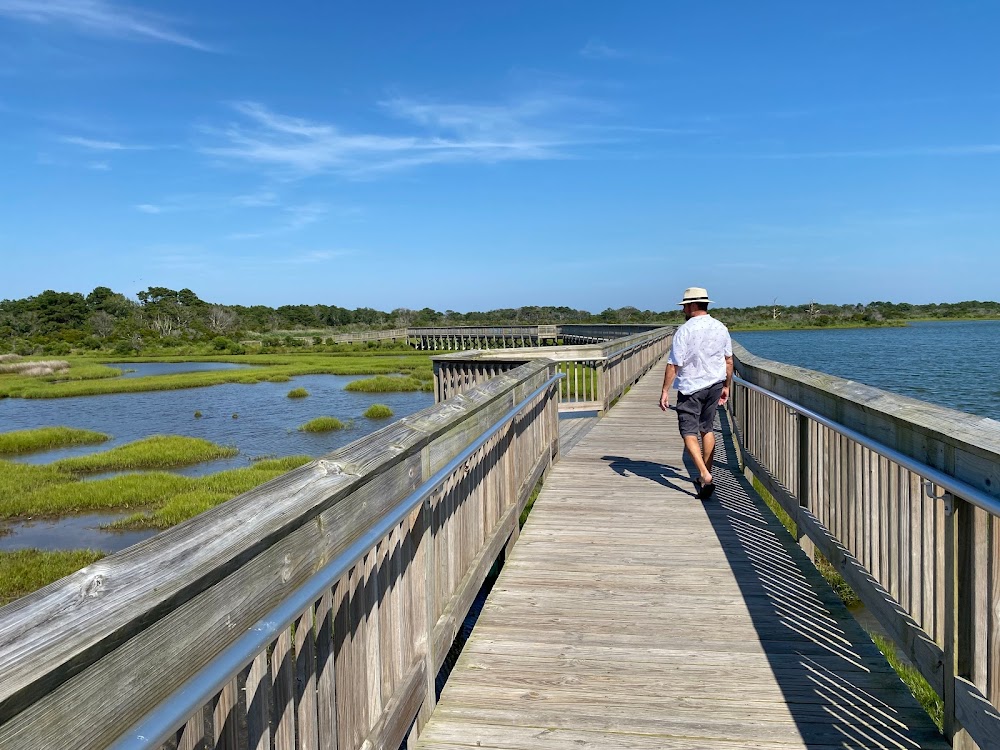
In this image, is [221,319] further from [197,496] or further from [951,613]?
[951,613]

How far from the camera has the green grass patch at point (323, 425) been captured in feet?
79.7

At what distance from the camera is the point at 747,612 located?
4516mm

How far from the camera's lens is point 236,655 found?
1.47 meters

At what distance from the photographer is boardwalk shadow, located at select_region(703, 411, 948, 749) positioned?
3137 millimetres

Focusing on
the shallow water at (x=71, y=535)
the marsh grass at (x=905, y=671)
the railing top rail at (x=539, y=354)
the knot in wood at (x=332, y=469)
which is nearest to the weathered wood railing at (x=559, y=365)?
the railing top rail at (x=539, y=354)

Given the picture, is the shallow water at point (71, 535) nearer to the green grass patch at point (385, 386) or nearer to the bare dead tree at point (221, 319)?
the green grass patch at point (385, 386)

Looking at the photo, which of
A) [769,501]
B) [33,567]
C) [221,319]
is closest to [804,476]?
[769,501]

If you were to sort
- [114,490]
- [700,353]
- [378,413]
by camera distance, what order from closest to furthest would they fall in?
[700,353], [114,490], [378,413]

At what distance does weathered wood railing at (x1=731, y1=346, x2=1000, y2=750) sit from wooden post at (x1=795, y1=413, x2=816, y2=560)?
23mm

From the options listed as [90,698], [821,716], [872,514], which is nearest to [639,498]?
[872,514]

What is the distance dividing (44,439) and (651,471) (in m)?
21.1

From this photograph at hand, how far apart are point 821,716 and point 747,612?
1.25 metres

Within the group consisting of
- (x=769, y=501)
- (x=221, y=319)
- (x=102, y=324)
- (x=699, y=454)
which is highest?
(x=221, y=319)

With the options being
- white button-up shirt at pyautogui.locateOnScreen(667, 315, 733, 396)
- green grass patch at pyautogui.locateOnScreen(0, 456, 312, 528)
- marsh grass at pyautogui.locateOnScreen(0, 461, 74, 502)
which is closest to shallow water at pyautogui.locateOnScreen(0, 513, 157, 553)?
green grass patch at pyautogui.locateOnScreen(0, 456, 312, 528)
